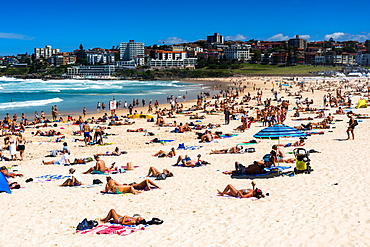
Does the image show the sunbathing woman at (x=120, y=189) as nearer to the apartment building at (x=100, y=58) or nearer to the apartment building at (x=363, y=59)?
the apartment building at (x=363, y=59)

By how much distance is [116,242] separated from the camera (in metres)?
6.29

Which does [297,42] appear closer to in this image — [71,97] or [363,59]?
[363,59]

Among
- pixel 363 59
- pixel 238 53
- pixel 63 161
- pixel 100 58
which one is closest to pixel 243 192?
pixel 63 161

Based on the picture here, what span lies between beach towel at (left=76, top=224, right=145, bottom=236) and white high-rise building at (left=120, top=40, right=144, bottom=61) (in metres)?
169

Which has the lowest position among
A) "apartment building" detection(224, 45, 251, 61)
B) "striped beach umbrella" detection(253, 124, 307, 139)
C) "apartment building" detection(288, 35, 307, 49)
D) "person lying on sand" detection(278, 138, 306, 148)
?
"person lying on sand" detection(278, 138, 306, 148)

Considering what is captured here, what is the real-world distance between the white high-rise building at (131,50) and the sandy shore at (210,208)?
16546 centimetres

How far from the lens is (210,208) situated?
304 inches

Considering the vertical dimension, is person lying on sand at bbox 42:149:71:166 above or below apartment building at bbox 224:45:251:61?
below

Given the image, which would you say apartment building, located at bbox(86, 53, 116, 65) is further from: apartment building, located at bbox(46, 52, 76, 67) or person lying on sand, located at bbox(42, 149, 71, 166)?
person lying on sand, located at bbox(42, 149, 71, 166)

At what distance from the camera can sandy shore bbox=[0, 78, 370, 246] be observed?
6.24 meters

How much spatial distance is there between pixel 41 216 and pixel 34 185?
262 cm

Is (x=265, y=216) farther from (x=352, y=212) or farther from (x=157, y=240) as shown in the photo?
(x=157, y=240)

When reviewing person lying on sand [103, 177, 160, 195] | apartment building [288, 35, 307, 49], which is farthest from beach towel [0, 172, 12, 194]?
apartment building [288, 35, 307, 49]

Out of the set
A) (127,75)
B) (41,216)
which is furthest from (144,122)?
(127,75)
